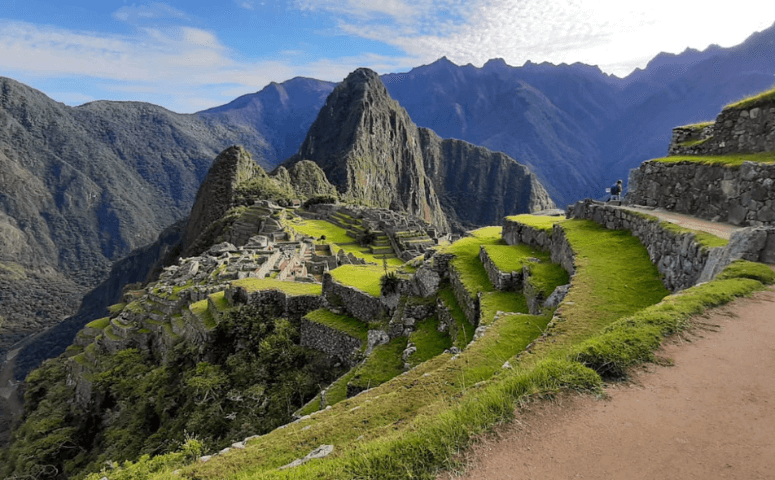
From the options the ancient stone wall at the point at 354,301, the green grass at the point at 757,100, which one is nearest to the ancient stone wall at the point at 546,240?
the ancient stone wall at the point at 354,301

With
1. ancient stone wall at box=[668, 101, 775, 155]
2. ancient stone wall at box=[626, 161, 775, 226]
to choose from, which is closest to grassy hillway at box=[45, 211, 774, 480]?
ancient stone wall at box=[626, 161, 775, 226]

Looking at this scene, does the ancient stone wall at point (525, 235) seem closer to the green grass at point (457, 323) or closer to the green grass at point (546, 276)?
the green grass at point (546, 276)

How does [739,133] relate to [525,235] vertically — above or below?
above

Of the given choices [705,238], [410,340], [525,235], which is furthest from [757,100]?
[410,340]

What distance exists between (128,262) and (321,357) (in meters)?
161

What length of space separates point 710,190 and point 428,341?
890 cm

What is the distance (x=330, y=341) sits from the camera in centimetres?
1360

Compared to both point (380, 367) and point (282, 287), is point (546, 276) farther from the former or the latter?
point (282, 287)

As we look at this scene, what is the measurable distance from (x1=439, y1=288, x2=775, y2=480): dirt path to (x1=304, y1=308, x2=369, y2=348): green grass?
30.0ft

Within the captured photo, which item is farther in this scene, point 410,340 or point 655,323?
point 410,340

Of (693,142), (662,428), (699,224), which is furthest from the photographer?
(693,142)

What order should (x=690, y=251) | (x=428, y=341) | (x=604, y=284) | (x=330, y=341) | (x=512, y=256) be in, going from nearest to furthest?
(x=690, y=251), (x=604, y=284), (x=428, y=341), (x=512, y=256), (x=330, y=341)

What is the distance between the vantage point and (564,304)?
7219mm

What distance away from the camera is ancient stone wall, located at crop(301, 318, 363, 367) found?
12.9 metres
